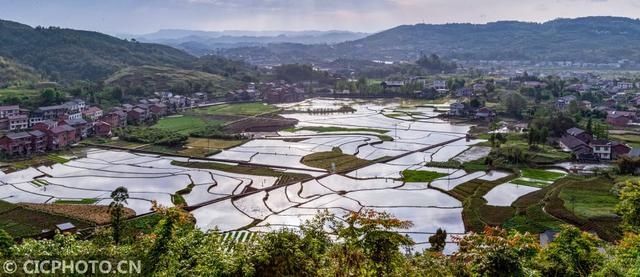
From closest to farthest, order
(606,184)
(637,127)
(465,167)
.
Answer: (606,184) → (465,167) → (637,127)

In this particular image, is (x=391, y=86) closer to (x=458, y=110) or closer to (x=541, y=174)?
(x=458, y=110)

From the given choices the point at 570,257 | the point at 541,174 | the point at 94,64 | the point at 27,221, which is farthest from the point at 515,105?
the point at 94,64

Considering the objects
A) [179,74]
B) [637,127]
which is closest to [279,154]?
[637,127]

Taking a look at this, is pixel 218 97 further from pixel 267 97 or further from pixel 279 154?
pixel 279 154

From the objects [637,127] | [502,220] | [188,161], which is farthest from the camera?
[637,127]

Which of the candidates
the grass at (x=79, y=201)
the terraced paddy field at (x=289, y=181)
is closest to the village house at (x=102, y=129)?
the terraced paddy field at (x=289, y=181)

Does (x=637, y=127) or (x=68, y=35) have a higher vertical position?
(x=68, y=35)
